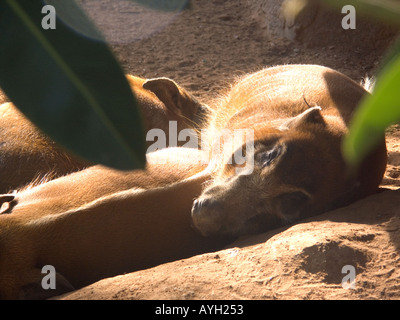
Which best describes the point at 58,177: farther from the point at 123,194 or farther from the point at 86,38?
the point at 86,38

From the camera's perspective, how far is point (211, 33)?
7289 millimetres

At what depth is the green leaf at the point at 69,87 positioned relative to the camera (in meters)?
0.74

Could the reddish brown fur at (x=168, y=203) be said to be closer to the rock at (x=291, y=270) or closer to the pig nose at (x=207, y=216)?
the pig nose at (x=207, y=216)

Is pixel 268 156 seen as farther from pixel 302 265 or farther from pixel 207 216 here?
pixel 302 265

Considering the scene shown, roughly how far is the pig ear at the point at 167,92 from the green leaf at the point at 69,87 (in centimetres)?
355

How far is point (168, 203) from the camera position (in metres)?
3.04

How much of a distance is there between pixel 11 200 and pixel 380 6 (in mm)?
2905

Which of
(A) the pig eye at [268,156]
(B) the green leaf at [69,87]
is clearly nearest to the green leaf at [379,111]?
(B) the green leaf at [69,87]

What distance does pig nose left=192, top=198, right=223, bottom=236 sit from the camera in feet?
9.49

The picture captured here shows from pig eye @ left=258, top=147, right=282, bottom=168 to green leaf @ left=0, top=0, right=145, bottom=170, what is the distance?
7.73ft

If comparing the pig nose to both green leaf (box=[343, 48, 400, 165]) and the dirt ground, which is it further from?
green leaf (box=[343, 48, 400, 165])

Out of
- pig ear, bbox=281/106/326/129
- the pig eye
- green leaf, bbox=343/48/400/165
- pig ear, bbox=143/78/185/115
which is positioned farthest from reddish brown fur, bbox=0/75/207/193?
green leaf, bbox=343/48/400/165

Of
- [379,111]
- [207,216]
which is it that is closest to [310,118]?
[207,216]

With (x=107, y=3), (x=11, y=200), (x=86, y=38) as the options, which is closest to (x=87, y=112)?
(x=86, y=38)
